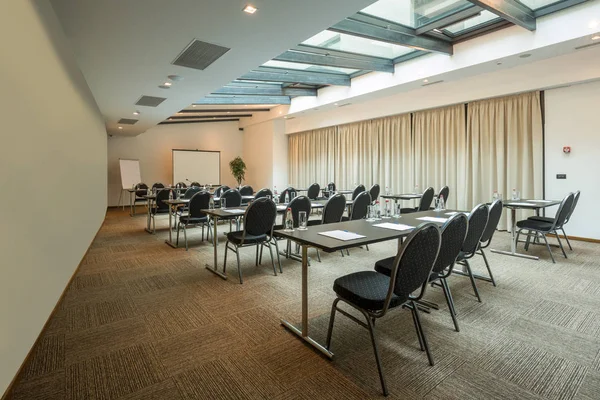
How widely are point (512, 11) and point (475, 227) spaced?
12.0 ft

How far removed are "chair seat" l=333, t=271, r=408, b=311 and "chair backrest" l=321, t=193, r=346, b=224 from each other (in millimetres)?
1911

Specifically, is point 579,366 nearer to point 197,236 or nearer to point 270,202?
point 270,202

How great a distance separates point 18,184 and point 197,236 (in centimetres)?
436

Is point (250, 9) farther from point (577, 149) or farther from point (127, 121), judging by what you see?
point (127, 121)

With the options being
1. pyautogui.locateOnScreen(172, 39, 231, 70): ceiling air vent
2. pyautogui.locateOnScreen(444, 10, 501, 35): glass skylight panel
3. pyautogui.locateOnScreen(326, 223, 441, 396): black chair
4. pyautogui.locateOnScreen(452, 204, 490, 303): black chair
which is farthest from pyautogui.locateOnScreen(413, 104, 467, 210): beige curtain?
pyautogui.locateOnScreen(326, 223, 441, 396): black chair

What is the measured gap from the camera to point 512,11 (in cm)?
447

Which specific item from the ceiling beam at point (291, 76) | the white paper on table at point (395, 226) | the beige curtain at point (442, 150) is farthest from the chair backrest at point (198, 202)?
the beige curtain at point (442, 150)

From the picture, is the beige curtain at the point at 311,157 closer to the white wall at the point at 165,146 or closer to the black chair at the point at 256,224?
the white wall at the point at 165,146

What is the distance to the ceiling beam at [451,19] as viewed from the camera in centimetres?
470

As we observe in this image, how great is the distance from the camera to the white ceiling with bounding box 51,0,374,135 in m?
3.00

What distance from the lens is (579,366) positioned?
6.68 feet

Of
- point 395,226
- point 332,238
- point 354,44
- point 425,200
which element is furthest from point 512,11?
point 332,238

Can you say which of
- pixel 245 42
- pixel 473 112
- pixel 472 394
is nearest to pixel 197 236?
pixel 245 42

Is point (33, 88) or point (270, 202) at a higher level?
point (33, 88)
